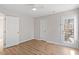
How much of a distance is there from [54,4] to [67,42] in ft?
2.22

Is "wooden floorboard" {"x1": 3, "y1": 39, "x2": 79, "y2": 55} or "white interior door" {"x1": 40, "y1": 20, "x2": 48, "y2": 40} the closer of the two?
"wooden floorboard" {"x1": 3, "y1": 39, "x2": 79, "y2": 55}

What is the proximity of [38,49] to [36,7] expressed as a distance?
0.70 metres

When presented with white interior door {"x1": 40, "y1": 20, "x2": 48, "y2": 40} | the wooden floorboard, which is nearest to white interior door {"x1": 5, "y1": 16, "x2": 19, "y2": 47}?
the wooden floorboard

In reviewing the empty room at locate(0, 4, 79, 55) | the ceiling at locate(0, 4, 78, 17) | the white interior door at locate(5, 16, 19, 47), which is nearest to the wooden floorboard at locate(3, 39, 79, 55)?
the empty room at locate(0, 4, 79, 55)

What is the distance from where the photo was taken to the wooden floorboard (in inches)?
69.9

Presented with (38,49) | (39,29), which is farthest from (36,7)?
(38,49)

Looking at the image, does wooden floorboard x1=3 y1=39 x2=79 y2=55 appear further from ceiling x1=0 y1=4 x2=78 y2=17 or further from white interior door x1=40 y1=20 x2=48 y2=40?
ceiling x1=0 y1=4 x2=78 y2=17

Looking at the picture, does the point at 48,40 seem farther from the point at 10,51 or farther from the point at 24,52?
the point at 10,51

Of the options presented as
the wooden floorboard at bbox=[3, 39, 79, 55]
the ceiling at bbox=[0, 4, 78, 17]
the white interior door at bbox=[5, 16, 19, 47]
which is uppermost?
the ceiling at bbox=[0, 4, 78, 17]

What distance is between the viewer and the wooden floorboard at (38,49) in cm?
177

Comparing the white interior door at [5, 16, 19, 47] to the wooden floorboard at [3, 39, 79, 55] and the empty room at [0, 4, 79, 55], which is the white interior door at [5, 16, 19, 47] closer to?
the empty room at [0, 4, 79, 55]

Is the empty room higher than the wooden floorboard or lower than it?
higher

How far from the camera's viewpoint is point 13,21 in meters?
1.87

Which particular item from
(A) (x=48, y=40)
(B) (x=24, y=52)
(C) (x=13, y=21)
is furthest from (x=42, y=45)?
(C) (x=13, y=21)
